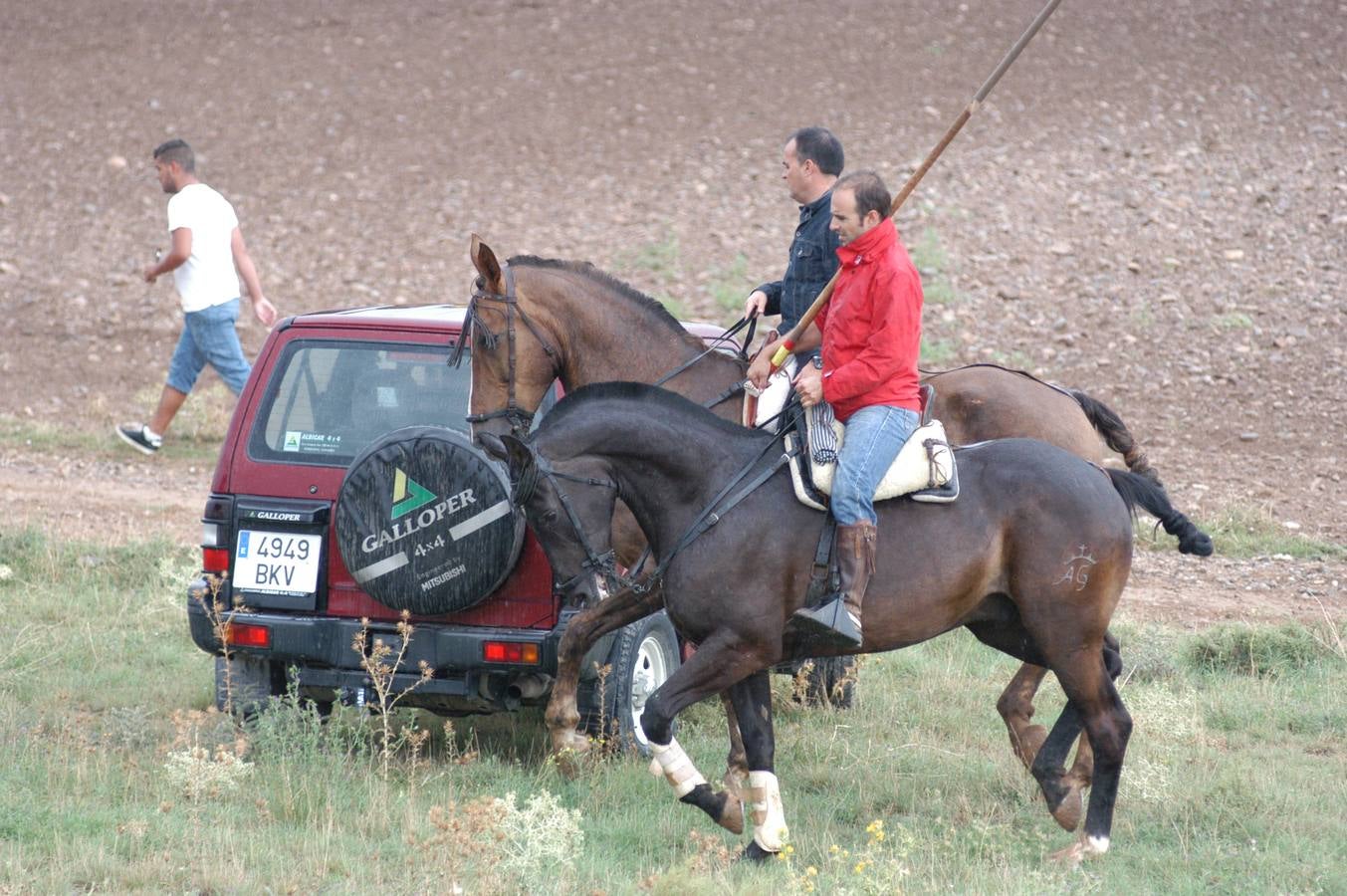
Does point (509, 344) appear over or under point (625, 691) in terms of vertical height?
over

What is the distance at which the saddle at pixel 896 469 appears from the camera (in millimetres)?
5699

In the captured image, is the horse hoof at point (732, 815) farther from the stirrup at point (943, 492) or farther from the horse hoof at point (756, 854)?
the stirrup at point (943, 492)

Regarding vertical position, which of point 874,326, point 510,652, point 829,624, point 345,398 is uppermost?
point 874,326

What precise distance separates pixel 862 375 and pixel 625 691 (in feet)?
6.18

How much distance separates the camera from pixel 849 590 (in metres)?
5.59

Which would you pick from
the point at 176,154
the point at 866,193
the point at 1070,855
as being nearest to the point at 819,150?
the point at 866,193

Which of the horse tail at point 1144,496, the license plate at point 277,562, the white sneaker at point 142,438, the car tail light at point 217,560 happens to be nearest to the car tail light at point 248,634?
the license plate at point 277,562

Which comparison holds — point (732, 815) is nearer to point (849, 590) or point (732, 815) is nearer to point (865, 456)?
point (849, 590)

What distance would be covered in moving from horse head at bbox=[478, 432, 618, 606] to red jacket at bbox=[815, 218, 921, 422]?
95 centimetres

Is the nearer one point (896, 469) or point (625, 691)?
point (896, 469)

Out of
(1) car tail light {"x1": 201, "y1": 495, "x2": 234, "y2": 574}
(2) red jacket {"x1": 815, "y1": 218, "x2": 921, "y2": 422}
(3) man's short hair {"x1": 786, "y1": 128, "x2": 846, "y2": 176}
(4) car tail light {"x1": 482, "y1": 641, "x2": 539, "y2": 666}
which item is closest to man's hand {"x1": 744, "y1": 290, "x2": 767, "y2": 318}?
(3) man's short hair {"x1": 786, "y1": 128, "x2": 846, "y2": 176}

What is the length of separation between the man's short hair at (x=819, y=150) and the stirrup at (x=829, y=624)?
7.26ft

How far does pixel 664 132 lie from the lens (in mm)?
20922

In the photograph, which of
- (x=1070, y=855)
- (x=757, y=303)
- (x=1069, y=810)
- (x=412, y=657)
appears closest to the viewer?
(x=1070, y=855)
